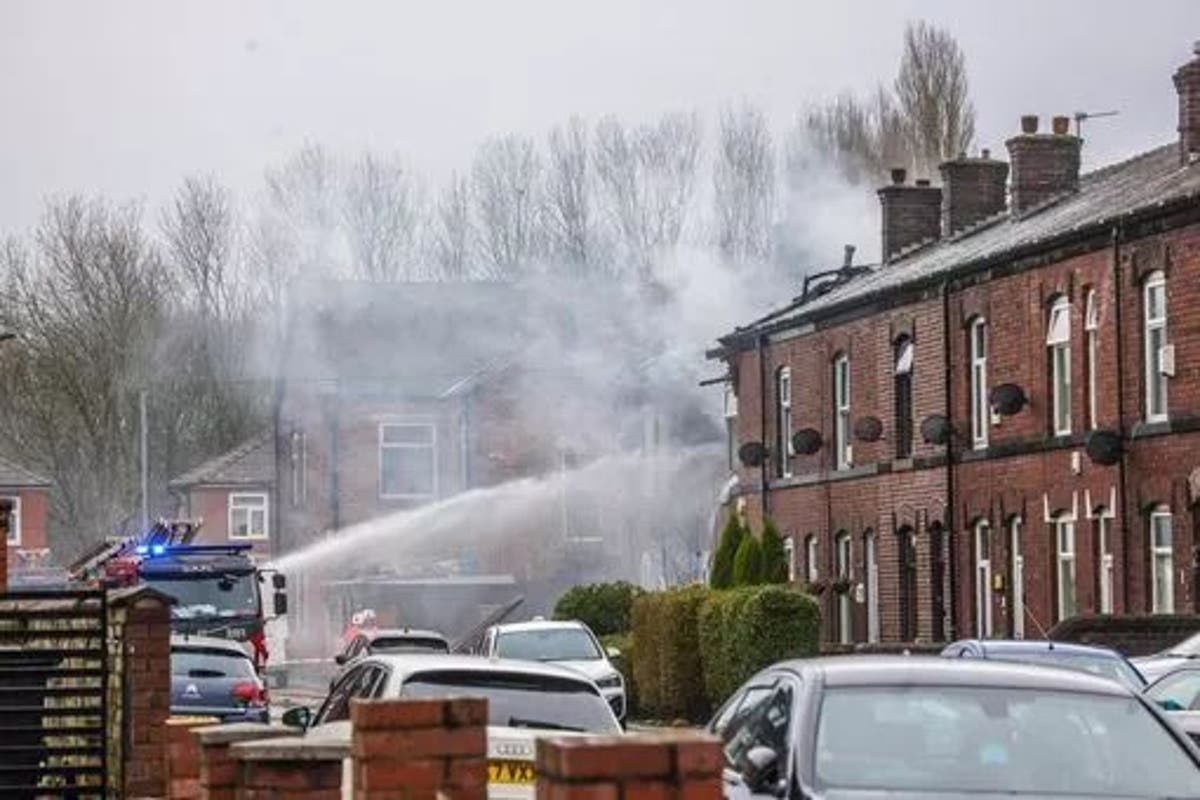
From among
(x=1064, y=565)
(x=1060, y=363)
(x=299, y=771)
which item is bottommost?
(x=299, y=771)

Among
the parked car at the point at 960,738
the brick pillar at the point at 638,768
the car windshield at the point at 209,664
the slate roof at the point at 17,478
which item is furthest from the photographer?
the slate roof at the point at 17,478

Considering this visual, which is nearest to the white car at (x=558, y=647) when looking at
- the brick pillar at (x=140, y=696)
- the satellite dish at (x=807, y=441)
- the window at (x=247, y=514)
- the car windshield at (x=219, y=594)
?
the car windshield at (x=219, y=594)

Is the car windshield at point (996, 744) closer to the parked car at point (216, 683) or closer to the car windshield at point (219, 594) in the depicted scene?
the parked car at point (216, 683)

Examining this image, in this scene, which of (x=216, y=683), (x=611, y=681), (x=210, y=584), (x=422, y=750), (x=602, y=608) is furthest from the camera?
(x=602, y=608)

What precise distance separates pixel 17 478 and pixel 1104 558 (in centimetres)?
5805

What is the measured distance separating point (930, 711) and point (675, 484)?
57.3 meters

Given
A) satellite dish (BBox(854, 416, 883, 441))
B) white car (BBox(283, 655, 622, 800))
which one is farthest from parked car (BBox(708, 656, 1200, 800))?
satellite dish (BBox(854, 416, 883, 441))

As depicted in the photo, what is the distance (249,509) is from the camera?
3590 inches

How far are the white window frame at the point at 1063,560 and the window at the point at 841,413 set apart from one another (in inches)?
347

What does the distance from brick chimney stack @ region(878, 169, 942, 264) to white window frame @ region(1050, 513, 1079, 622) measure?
13.4m

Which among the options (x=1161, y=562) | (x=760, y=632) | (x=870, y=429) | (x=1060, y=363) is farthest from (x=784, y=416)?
(x=1161, y=562)

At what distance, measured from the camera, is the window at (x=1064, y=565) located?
40.9m

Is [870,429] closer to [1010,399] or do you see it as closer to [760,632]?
[1010,399]

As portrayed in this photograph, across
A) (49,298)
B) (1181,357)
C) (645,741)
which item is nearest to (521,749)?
(645,741)
